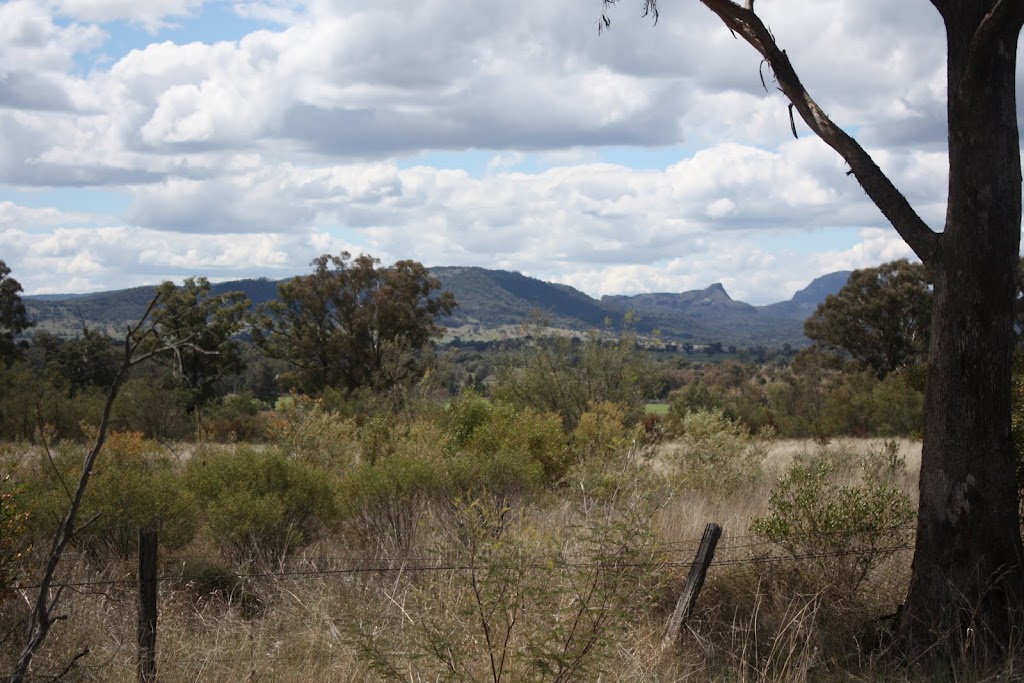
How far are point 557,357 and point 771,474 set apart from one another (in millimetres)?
7701

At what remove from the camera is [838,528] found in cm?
809

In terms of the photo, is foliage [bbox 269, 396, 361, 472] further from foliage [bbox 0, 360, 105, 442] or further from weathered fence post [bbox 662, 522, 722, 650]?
foliage [bbox 0, 360, 105, 442]

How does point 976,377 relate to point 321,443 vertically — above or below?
above

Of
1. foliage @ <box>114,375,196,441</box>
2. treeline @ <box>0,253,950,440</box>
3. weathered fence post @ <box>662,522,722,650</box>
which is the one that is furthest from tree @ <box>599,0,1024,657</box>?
foliage @ <box>114,375,196,441</box>

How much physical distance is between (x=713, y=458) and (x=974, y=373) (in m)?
9.01

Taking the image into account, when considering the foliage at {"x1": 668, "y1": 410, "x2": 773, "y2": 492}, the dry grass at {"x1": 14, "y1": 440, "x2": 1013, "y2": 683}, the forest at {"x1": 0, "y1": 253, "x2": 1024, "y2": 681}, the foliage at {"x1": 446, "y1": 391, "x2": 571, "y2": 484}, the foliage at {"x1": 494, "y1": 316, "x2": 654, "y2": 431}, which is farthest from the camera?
the foliage at {"x1": 494, "y1": 316, "x2": 654, "y2": 431}

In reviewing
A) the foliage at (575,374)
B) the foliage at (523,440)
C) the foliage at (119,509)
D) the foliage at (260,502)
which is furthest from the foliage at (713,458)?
the foliage at (119,509)

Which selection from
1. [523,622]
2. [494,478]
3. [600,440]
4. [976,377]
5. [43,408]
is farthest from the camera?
[43,408]

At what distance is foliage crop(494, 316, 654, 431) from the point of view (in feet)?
71.0

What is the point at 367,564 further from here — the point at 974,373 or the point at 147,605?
the point at 974,373

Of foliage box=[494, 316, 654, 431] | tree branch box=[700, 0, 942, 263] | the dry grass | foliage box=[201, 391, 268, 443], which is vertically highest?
tree branch box=[700, 0, 942, 263]

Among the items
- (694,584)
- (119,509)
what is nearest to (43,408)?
(119,509)

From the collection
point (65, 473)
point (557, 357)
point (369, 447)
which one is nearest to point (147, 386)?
point (557, 357)

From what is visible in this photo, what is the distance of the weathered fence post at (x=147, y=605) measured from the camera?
6.08 m
